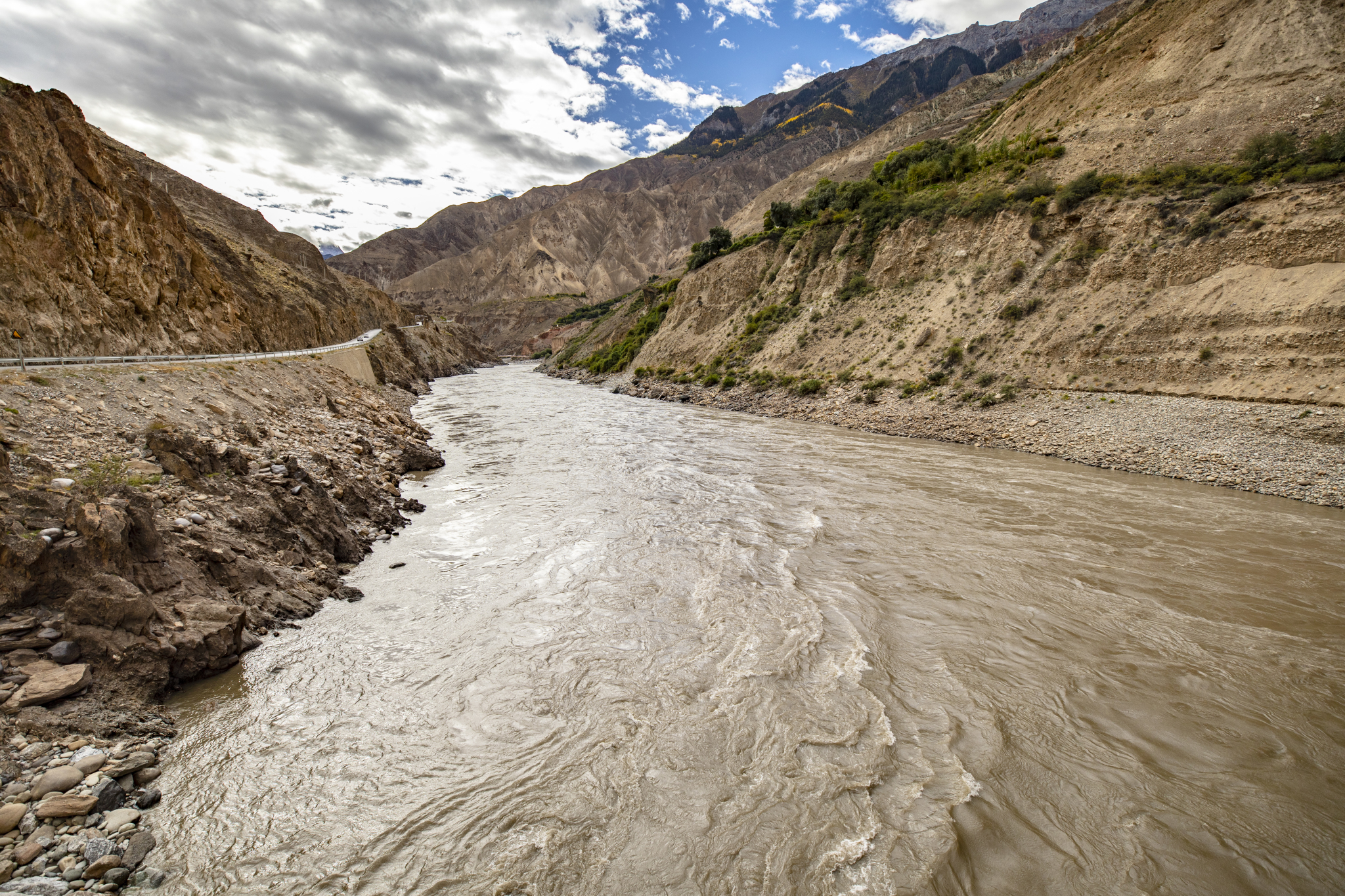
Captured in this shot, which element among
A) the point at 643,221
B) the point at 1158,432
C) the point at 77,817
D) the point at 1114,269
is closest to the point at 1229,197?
the point at 1114,269

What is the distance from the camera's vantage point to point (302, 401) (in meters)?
17.8

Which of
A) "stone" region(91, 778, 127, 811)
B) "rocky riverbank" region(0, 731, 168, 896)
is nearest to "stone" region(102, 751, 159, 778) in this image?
"rocky riverbank" region(0, 731, 168, 896)

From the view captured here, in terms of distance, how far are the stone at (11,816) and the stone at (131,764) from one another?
0.54 meters

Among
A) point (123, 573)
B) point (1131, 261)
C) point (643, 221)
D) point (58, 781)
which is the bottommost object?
point (58, 781)

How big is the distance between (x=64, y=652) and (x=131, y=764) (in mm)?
1351

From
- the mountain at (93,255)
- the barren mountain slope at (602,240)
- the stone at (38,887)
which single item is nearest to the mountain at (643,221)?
the barren mountain slope at (602,240)

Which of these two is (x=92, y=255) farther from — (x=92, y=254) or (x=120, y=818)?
(x=120, y=818)

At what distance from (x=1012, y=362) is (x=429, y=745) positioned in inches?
977

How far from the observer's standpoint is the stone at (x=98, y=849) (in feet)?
11.1

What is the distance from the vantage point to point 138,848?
3557mm

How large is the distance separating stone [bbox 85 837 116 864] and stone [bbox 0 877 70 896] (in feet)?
0.57

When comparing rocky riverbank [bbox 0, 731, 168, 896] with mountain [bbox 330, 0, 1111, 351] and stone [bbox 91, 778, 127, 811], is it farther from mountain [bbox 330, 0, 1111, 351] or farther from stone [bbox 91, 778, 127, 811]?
mountain [bbox 330, 0, 1111, 351]

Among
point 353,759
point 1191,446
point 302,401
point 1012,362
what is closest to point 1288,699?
point 353,759

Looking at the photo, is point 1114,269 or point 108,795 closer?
point 108,795
